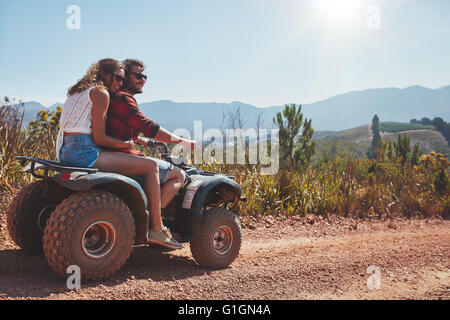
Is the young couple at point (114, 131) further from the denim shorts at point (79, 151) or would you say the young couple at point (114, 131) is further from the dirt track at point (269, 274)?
the dirt track at point (269, 274)

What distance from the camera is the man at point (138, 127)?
3.81 m

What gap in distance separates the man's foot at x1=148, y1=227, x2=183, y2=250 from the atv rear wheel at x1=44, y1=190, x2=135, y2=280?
0.23 meters

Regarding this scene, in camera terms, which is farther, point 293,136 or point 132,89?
point 293,136

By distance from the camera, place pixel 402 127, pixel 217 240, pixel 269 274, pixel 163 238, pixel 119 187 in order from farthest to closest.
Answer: pixel 402 127
pixel 217 240
pixel 269 274
pixel 163 238
pixel 119 187

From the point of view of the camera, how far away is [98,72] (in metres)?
3.81

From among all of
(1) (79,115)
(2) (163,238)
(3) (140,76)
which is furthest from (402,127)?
(1) (79,115)

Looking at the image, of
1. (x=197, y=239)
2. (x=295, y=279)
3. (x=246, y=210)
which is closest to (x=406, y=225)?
(x=246, y=210)

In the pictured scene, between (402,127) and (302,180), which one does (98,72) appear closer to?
(302,180)

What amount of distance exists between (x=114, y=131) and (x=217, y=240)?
5.51ft

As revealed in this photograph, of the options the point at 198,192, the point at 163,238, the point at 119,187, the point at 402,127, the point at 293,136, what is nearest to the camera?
the point at 119,187

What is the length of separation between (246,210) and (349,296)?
3.81 metres

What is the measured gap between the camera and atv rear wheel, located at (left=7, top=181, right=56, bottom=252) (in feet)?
12.8

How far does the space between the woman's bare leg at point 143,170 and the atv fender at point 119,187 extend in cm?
10

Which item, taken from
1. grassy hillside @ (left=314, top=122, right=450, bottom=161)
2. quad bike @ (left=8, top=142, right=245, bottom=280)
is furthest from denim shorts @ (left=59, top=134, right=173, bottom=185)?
grassy hillside @ (left=314, top=122, right=450, bottom=161)
